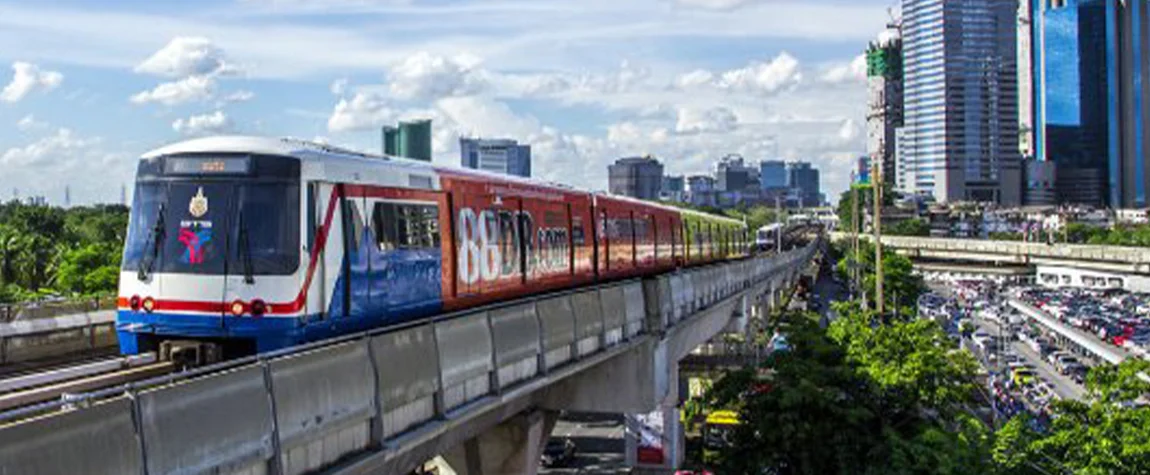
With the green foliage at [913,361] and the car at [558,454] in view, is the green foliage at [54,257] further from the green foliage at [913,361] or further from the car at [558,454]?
the green foliage at [913,361]

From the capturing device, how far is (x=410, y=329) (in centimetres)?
1115

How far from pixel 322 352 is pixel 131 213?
5570mm

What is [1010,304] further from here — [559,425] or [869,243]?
[559,425]

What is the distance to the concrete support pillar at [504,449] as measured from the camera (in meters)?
16.6

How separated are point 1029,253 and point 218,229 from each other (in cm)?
12894

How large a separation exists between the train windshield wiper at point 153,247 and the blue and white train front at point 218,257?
12 millimetres

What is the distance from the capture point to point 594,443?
150 ft

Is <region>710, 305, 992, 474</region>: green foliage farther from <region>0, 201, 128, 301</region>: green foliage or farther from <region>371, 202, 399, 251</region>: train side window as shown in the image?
<region>0, 201, 128, 301</region>: green foliage

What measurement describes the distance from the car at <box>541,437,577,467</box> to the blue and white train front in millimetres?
27905

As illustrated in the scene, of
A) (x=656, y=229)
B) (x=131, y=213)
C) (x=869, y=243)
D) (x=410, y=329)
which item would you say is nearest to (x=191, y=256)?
(x=131, y=213)

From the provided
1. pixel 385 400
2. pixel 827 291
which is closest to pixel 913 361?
pixel 385 400

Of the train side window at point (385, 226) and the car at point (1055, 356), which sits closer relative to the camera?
the train side window at point (385, 226)

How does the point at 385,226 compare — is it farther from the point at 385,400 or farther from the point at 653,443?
the point at 653,443

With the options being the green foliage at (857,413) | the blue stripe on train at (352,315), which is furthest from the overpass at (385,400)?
Answer: the green foliage at (857,413)
